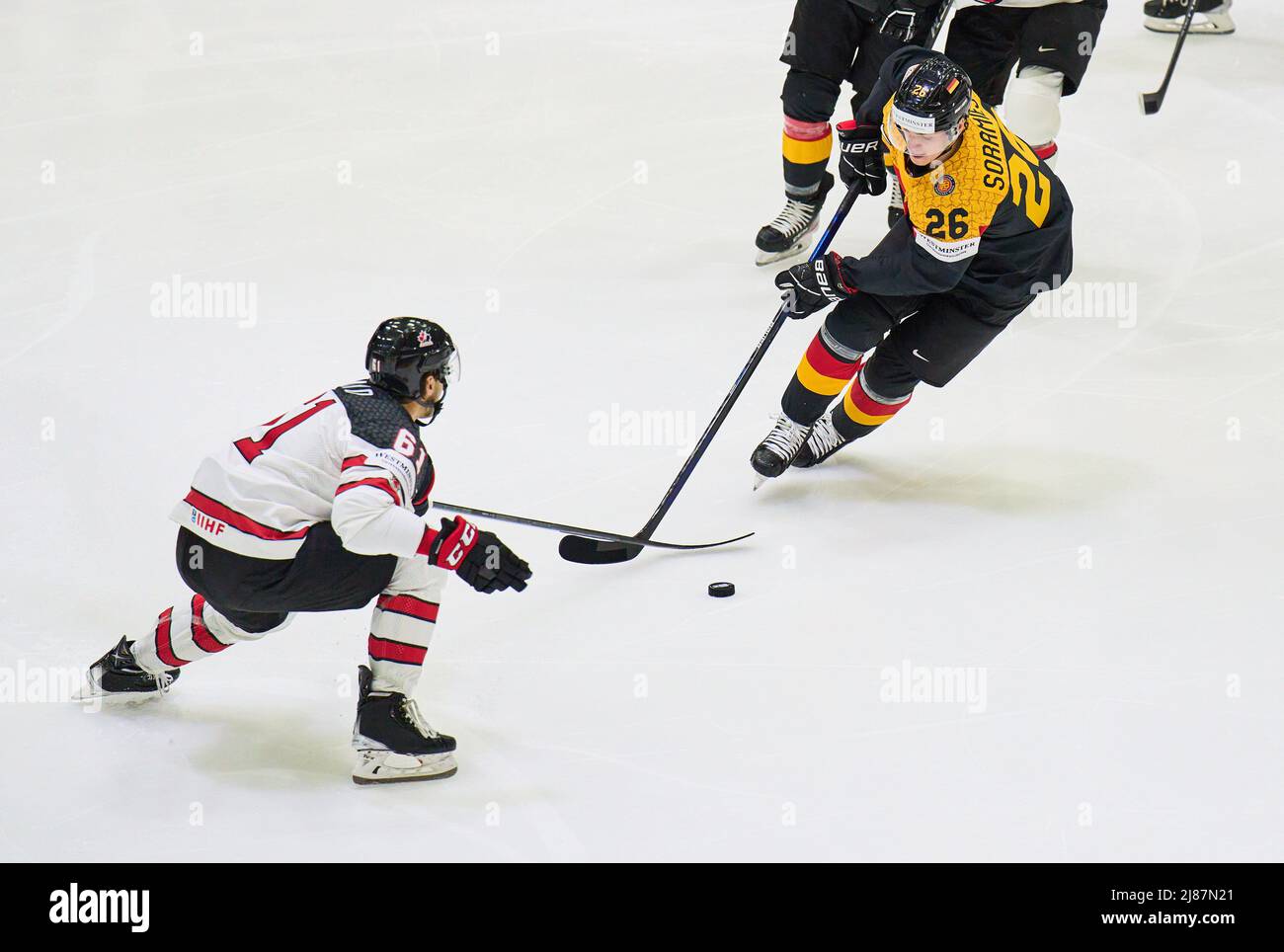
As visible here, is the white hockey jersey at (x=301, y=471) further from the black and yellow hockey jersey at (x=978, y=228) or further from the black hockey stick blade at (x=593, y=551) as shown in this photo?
the black and yellow hockey jersey at (x=978, y=228)

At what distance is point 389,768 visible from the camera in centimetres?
235

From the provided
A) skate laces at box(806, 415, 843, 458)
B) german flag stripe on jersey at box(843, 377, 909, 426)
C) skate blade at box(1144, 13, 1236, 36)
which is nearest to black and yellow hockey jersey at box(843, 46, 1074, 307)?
german flag stripe on jersey at box(843, 377, 909, 426)

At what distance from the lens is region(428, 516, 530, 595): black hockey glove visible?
2191 millimetres

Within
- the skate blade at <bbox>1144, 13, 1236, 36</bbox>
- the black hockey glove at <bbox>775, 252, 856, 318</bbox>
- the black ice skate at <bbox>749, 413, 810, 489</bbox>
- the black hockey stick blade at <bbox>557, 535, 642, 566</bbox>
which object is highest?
the skate blade at <bbox>1144, 13, 1236, 36</bbox>

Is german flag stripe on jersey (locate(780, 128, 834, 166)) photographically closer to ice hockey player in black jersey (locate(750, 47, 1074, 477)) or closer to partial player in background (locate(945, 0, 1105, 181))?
partial player in background (locate(945, 0, 1105, 181))

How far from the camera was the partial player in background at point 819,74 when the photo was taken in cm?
394

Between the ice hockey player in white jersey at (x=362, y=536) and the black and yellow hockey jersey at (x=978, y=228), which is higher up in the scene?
the black and yellow hockey jersey at (x=978, y=228)

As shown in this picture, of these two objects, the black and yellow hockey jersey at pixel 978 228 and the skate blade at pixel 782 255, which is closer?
the black and yellow hockey jersey at pixel 978 228

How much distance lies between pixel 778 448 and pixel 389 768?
1.27 m

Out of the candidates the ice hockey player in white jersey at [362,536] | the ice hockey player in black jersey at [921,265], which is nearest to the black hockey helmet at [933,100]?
the ice hockey player in black jersey at [921,265]

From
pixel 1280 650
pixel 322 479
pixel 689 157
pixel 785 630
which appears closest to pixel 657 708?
pixel 785 630

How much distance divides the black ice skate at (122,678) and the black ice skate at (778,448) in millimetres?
1348

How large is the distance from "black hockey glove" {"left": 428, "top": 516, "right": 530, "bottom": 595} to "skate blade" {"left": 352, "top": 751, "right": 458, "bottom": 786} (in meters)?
0.34


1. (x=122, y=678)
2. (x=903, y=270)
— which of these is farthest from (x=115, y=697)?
(x=903, y=270)
